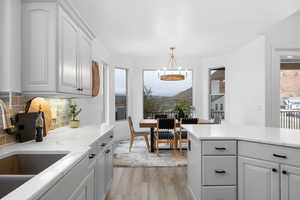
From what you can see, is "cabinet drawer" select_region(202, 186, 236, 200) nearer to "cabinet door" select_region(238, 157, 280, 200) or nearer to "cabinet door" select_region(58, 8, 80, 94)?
"cabinet door" select_region(238, 157, 280, 200)

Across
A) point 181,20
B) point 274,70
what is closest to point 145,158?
point 181,20

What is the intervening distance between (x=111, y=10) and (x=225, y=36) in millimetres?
2673

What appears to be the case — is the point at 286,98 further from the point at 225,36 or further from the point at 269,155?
the point at 269,155

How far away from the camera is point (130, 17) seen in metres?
3.34

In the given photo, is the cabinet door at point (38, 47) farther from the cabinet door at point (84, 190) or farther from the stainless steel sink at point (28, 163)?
the cabinet door at point (84, 190)

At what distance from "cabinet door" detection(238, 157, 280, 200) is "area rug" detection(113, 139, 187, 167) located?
1.88 m

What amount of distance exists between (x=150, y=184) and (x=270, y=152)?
1799 millimetres

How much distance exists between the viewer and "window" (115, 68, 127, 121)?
6.05m

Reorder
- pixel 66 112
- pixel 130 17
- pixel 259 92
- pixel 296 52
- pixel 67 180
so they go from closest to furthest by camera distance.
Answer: pixel 67 180 → pixel 66 112 → pixel 130 17 → pixel 296 52 → pixel 259 92

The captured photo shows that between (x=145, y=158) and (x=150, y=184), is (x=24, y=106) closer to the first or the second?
(x=150, y=184)

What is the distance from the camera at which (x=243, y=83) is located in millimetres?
5039

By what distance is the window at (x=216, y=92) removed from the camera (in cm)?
617

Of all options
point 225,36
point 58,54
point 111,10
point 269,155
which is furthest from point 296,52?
point 58,54

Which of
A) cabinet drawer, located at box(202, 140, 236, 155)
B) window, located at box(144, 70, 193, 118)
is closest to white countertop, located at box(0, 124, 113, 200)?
A: cabinet drawer, located at box(202, 140, 236, 155)
